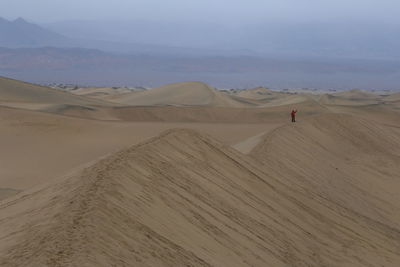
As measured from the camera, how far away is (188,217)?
888cm

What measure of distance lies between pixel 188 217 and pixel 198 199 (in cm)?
110

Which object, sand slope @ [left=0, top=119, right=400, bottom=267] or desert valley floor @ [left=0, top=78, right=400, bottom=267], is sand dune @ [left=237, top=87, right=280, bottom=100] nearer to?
desert valley floor @ [left=0, top=78, right=400, bottom=267]

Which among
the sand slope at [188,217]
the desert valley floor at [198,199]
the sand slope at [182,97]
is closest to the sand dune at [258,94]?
the sand slope at [182,97]

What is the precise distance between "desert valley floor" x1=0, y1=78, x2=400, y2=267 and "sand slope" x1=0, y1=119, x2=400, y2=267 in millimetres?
25

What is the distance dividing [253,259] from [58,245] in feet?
9.96

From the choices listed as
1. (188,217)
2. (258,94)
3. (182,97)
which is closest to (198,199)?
(188,217)

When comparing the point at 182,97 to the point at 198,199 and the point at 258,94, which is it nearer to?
the point at 258,94

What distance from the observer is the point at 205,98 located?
180 ft

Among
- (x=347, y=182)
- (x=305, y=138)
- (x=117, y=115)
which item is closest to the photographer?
(x=347, y=182)

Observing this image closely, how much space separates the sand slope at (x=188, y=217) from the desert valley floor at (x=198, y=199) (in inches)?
1.0

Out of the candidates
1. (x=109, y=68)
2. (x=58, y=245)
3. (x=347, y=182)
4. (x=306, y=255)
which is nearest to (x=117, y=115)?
(x=347, y=182)

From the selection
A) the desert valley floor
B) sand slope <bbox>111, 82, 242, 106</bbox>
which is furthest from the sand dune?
the desert valley floor

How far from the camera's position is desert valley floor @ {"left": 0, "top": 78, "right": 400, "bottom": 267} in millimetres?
6988

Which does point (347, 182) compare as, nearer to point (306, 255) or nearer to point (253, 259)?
point (306, 255)
